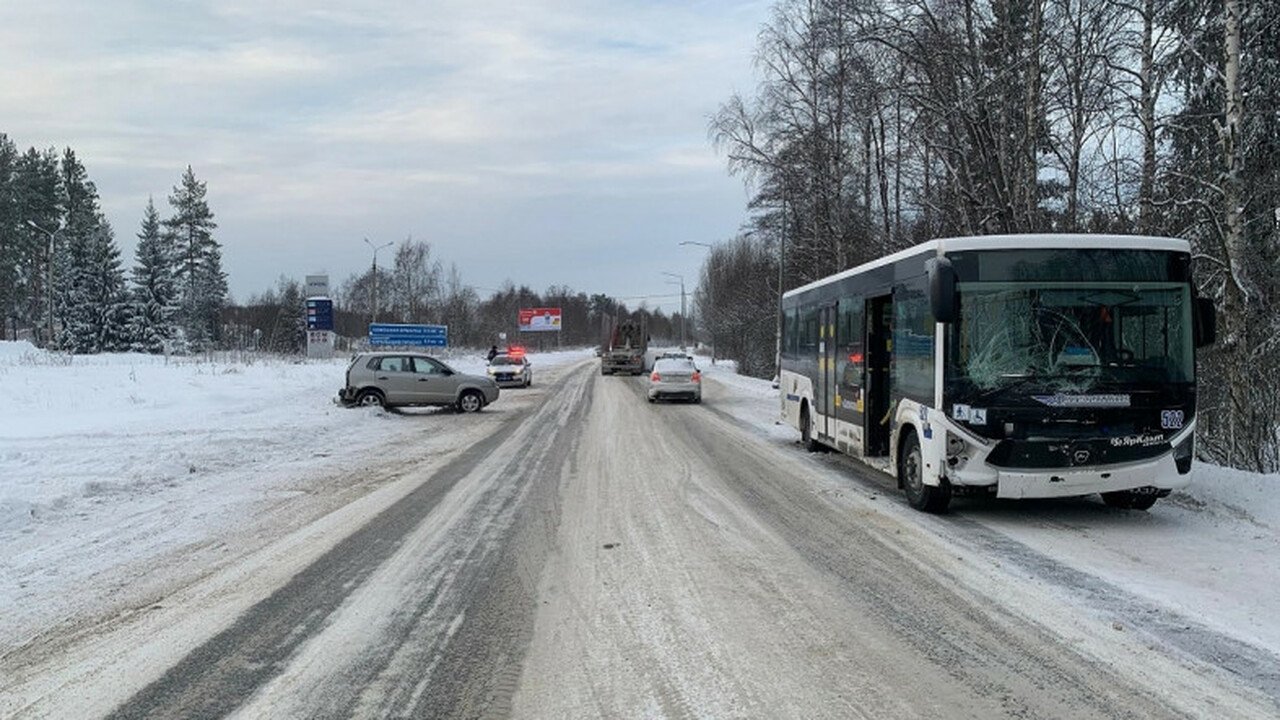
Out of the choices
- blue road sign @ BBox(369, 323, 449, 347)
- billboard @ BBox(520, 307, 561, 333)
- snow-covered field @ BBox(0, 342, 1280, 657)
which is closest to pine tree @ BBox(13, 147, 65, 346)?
blue road sign @ BBox(369, 323, 449, 347)

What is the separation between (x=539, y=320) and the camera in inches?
4213

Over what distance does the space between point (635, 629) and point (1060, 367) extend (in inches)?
207

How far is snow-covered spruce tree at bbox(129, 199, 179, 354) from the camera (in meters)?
61.1

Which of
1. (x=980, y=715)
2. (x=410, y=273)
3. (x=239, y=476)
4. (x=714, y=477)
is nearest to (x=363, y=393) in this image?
(x=239, y=476)

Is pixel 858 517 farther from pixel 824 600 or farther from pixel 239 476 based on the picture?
pixel 239 476

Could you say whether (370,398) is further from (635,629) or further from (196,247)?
(196,247)

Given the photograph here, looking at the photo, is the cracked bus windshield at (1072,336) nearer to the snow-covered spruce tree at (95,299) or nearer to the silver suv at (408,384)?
the silver suv at (408,384)

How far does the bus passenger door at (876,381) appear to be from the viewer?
11172 millimetres

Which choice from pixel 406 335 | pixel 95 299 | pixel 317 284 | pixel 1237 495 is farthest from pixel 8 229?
pixel 1237 495

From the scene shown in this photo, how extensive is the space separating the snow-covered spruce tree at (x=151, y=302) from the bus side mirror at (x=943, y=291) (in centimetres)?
6522

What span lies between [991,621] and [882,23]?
14739 mm

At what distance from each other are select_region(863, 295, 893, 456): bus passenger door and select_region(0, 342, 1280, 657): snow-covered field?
1974 mm

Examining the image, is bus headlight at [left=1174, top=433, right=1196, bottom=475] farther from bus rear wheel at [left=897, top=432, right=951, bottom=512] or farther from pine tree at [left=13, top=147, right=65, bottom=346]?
pine tree at [left=13, top=147, right=65, bottom=346]

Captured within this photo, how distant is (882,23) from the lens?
1694 cm
